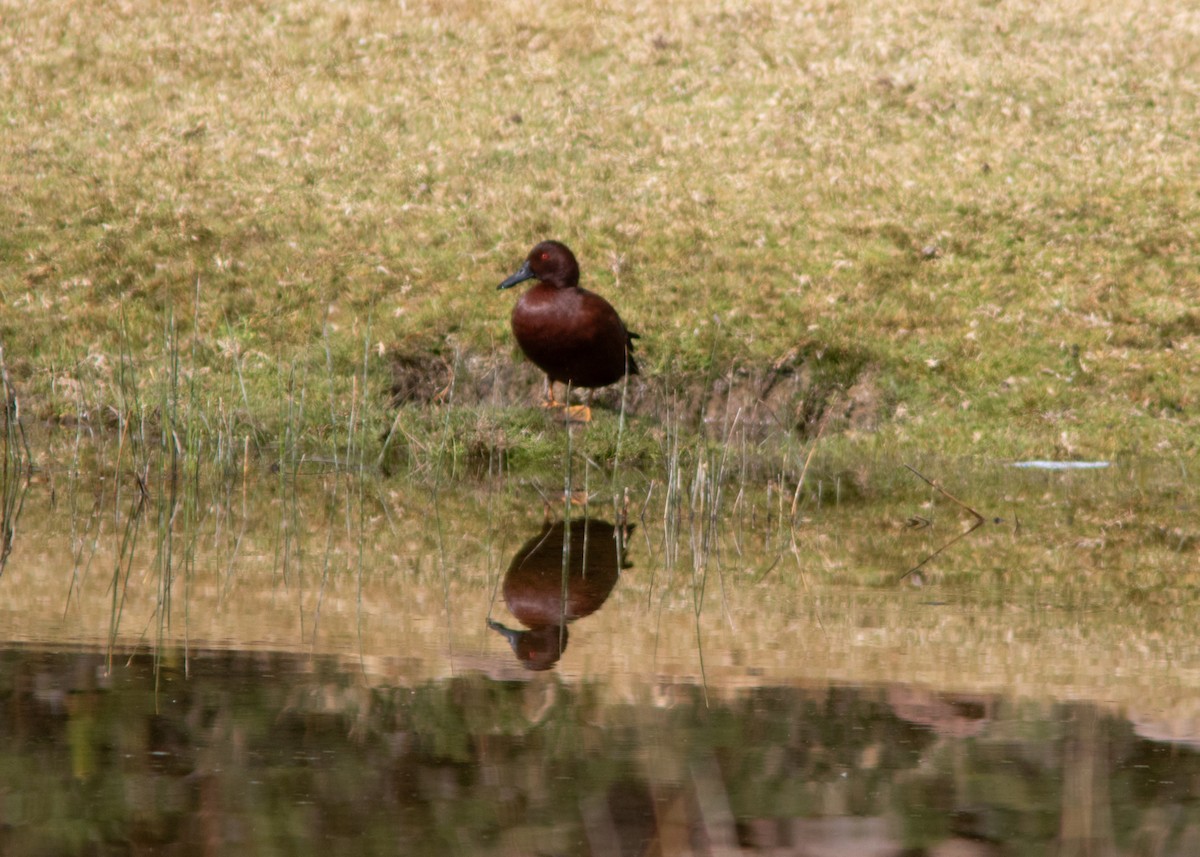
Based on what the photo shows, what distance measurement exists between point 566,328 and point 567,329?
1 centimetres

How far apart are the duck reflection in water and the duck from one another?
3743mm

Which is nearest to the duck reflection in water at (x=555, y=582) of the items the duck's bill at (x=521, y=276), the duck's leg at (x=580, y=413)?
the duck's leg at (x=580, y=413)

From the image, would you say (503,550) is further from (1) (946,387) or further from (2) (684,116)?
(2) (684,116)

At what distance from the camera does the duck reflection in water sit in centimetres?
501

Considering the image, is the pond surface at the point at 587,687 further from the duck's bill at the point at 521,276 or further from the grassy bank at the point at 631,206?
the duck's bill at the point at 521,276

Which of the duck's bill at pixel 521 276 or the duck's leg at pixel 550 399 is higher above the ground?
the duck's bill at pixel 521 276

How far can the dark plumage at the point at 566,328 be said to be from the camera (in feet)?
39.2

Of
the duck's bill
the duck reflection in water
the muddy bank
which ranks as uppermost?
the duck's bill

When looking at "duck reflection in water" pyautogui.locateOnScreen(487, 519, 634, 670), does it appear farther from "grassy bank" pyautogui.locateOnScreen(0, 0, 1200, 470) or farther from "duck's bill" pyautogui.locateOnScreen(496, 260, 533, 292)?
"duck's bill" pyautogui.locateOnScreen(496, 260, 533, 292)

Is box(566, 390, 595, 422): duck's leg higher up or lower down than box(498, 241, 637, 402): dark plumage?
lower down

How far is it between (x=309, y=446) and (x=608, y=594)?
6.04 metres

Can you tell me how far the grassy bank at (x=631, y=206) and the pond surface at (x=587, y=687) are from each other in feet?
9.52

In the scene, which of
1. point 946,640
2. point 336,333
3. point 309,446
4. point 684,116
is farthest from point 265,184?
point 946,640

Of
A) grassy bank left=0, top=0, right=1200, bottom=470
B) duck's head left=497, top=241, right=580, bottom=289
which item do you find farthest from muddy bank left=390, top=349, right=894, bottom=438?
duck's head left=497, top=241, right=580, bottom=289
